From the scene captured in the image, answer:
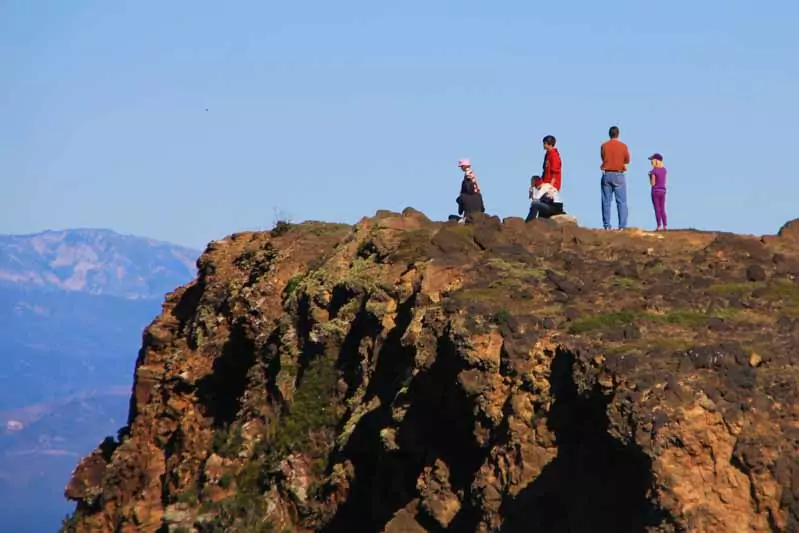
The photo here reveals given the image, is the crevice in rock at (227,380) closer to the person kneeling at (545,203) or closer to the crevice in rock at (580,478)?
the person kneeling at (545,203)

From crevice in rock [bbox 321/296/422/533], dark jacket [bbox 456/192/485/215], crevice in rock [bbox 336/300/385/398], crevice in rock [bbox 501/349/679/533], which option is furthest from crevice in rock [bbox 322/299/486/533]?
dark jacket [bbox 456/192/485/215]

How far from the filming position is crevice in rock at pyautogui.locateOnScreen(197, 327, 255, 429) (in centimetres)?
3434

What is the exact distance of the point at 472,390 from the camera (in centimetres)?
2366

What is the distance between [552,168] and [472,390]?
9.57 meters

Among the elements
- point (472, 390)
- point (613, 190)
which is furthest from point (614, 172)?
point (472, 390)

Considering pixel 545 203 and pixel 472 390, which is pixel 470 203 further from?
pixel 472 390

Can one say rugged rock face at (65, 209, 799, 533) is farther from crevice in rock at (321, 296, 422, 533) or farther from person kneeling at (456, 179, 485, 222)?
person kneeling at (456, 179, 485, 222)

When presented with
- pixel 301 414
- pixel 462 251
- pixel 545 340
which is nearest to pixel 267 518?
pixel 301 414

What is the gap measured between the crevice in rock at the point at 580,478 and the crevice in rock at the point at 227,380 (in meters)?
12.5

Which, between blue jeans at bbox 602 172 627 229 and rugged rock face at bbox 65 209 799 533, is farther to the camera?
blue jeans at bbox 602 172 627 229

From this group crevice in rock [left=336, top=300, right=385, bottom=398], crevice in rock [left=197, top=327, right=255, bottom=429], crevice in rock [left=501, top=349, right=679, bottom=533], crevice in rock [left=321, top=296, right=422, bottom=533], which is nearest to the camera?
crevice in rock [left=501, top=349, right=679, bottom=533]

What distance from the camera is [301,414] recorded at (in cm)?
3009

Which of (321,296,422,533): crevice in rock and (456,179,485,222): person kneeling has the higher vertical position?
(456,179,485,222): person kneeling

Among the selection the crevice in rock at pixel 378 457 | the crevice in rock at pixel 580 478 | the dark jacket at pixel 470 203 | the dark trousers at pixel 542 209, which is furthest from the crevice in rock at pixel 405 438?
the dark jacket at pixel 470 203
